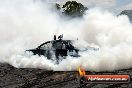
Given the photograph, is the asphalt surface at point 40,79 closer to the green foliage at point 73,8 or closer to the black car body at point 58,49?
the black car body at point 58,49

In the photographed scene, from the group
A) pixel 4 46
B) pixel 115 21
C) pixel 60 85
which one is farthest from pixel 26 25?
pixel 60 85

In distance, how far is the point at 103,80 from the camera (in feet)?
31.2

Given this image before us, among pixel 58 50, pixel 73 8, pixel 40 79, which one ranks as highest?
pixel 73 8

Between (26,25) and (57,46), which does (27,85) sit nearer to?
(57,46)

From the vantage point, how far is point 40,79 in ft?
48.2

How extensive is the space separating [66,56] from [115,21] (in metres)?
6.16

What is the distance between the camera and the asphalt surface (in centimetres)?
1313

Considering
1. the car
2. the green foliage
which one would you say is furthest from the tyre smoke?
the green foliage

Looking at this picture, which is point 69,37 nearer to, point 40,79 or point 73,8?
point 40,79

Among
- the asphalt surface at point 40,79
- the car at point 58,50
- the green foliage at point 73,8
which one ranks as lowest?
the asphalt surface at point 40,79

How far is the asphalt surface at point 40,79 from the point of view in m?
13.1

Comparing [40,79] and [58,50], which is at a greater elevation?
[58,50]

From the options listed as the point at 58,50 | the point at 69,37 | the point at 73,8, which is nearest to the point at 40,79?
the point at 58,50

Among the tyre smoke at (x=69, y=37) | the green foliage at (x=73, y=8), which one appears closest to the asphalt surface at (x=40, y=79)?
the tyre smoke at (x=69, y=37)
